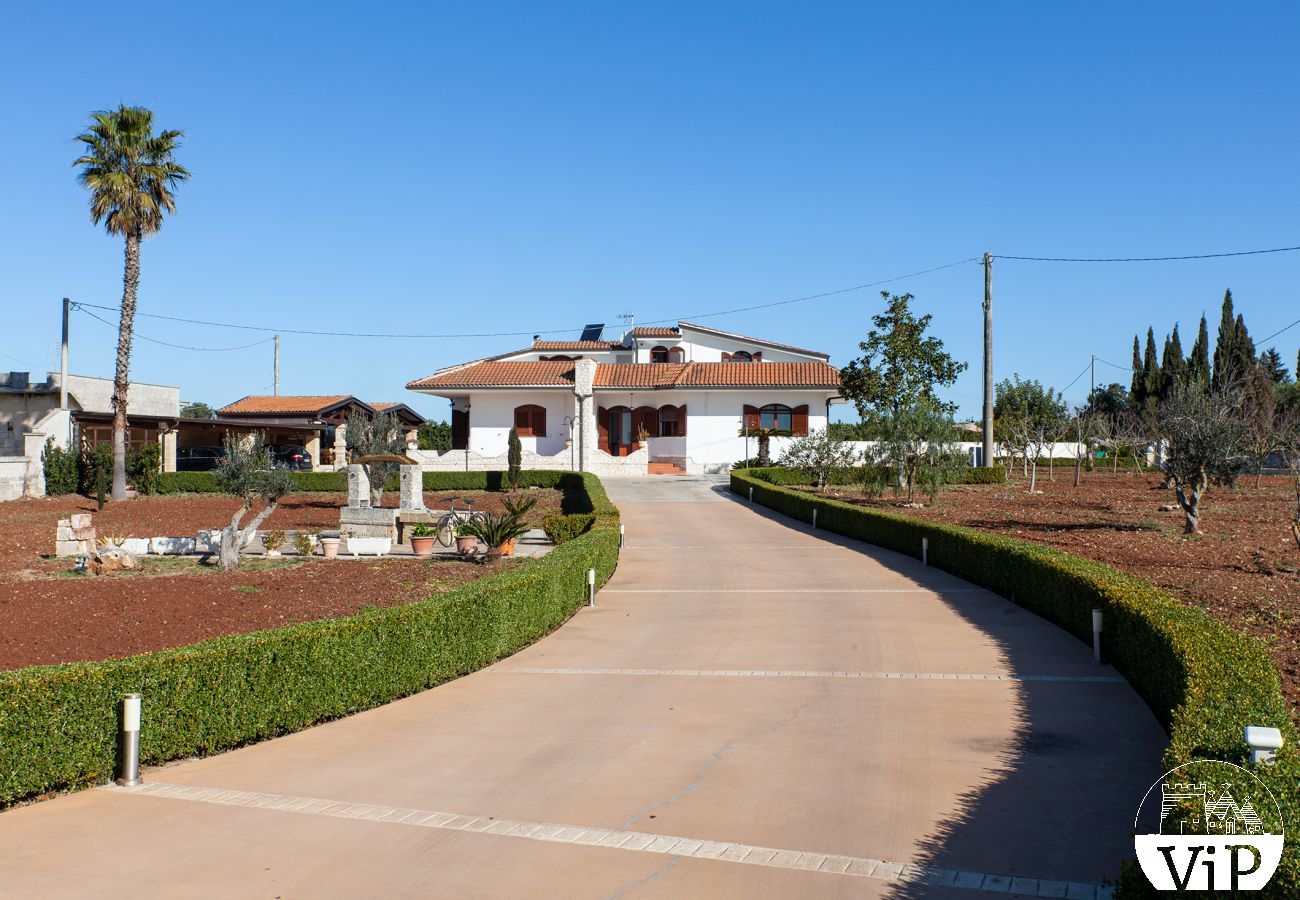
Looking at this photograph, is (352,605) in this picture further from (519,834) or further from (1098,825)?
(1098,825)

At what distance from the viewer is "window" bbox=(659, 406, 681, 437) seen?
5025 cm

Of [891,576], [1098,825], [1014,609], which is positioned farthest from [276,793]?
[891,576]

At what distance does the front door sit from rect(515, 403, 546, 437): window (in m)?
3.52

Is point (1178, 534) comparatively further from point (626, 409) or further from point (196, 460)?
point (196, 460)

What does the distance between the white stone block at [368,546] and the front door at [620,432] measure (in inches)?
1166

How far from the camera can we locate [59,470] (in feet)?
120

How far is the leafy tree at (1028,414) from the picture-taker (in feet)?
137

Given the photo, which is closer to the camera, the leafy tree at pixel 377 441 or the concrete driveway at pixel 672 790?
the concrete driveway at pixel 672 790

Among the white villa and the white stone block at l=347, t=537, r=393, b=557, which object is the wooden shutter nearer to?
the white villa

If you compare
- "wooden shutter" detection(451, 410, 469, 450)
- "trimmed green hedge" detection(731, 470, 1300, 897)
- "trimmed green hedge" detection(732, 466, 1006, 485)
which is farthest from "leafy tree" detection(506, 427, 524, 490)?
"trimmed green hedge" detection(731, 470, 1300, 897)

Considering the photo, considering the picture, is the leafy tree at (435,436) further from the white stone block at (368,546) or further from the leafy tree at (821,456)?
the white stone block at (368,546)

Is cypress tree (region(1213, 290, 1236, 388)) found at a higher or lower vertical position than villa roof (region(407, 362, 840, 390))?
higher

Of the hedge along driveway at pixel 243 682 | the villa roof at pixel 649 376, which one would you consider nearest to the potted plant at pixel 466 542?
the hedge along driveway at pixel 243 682

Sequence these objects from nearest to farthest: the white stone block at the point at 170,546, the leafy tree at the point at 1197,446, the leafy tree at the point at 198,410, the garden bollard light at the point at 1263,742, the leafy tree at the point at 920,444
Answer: the garden bollard light at the point at 1263,742
the leafy tree at the point at 1197,446
the white stone block at the point at 170,546
the leafy tree at the point at 920,444
the leafy tree at the point at 198,410
